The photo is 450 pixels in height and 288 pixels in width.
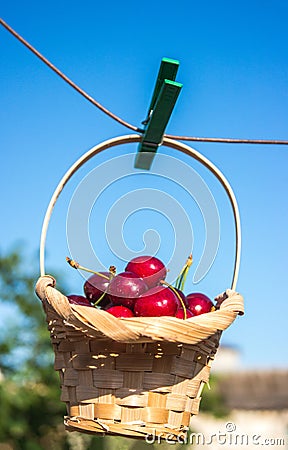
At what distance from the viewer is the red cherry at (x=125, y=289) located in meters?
0.91

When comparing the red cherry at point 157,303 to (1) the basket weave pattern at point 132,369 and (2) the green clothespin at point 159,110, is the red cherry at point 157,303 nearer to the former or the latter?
(1) the basket weave pattern at point 132,369

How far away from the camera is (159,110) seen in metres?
0.96

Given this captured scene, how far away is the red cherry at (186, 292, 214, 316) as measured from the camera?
3.15 ft

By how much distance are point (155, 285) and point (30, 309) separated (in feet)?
9.70

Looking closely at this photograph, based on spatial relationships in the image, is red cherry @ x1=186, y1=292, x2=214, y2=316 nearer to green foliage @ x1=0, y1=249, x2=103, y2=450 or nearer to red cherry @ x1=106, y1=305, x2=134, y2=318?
red cherry @ x1=106, y1=305, x2=134, y2=318

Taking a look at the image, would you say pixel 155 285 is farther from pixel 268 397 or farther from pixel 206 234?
pixel 268 397

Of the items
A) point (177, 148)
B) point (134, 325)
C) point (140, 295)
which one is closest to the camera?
point (134, 325)

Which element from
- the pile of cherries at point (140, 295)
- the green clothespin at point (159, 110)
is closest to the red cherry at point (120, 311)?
the pile of cherries at point (140, 295)

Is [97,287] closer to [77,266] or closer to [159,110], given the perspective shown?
[77,266]

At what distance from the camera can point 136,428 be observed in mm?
835

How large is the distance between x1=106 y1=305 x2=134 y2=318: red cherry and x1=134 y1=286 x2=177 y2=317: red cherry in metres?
0.02

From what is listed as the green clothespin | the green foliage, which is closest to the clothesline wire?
the green clothespin

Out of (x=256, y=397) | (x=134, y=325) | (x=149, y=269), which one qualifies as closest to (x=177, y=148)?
(x=149, y=269)

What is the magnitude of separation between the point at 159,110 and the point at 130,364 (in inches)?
15.3
